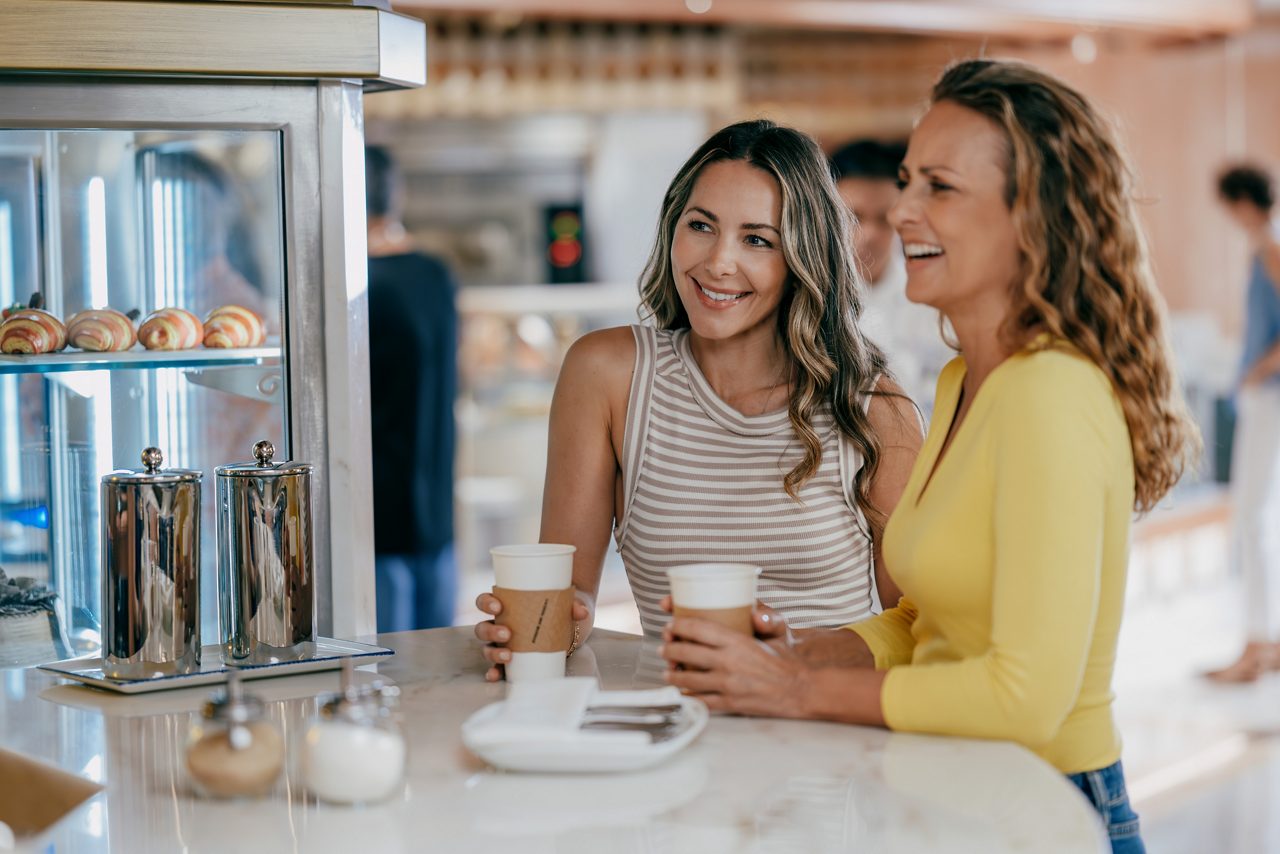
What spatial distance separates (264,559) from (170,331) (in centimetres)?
42

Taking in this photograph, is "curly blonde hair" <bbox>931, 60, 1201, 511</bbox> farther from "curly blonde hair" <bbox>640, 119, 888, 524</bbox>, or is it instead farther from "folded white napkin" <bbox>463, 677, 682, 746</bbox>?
"curly blonde hair" <bbox>640, 119, 888, 524</bbox>

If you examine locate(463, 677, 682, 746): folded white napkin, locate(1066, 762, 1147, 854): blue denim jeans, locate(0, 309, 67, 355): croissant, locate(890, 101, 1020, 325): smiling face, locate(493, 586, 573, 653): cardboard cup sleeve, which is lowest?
locate(1066, 762, 1147, 854): blue denim jeans

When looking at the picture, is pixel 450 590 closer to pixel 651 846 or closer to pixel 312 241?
pixel 312 241

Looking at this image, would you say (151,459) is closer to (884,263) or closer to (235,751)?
(235,751)

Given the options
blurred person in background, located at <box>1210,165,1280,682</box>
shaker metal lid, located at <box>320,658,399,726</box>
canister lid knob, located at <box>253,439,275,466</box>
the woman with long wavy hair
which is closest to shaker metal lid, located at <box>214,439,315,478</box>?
canister lid knob, located at <box>253,439,275,466</box>

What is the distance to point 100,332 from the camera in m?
1.76

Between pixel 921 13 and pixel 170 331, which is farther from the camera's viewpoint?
pixel 921 13

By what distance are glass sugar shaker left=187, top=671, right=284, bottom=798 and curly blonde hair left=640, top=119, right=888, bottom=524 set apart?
940 millimetres

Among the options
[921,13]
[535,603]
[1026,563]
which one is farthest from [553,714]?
[921,13]

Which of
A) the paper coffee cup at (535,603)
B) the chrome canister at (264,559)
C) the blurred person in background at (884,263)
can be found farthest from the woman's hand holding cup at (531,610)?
the blurred person in background at (884,263)

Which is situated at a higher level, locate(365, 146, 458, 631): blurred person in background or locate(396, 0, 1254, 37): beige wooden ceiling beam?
locate(396, 0, 1254, 37): beige wooden ceiling beam

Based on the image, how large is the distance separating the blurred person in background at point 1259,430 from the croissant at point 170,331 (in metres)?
4.58

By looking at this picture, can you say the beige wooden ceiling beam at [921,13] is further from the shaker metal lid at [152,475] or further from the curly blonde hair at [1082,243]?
the curly blonde hair at [1082,243]

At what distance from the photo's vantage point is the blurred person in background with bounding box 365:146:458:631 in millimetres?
3848
